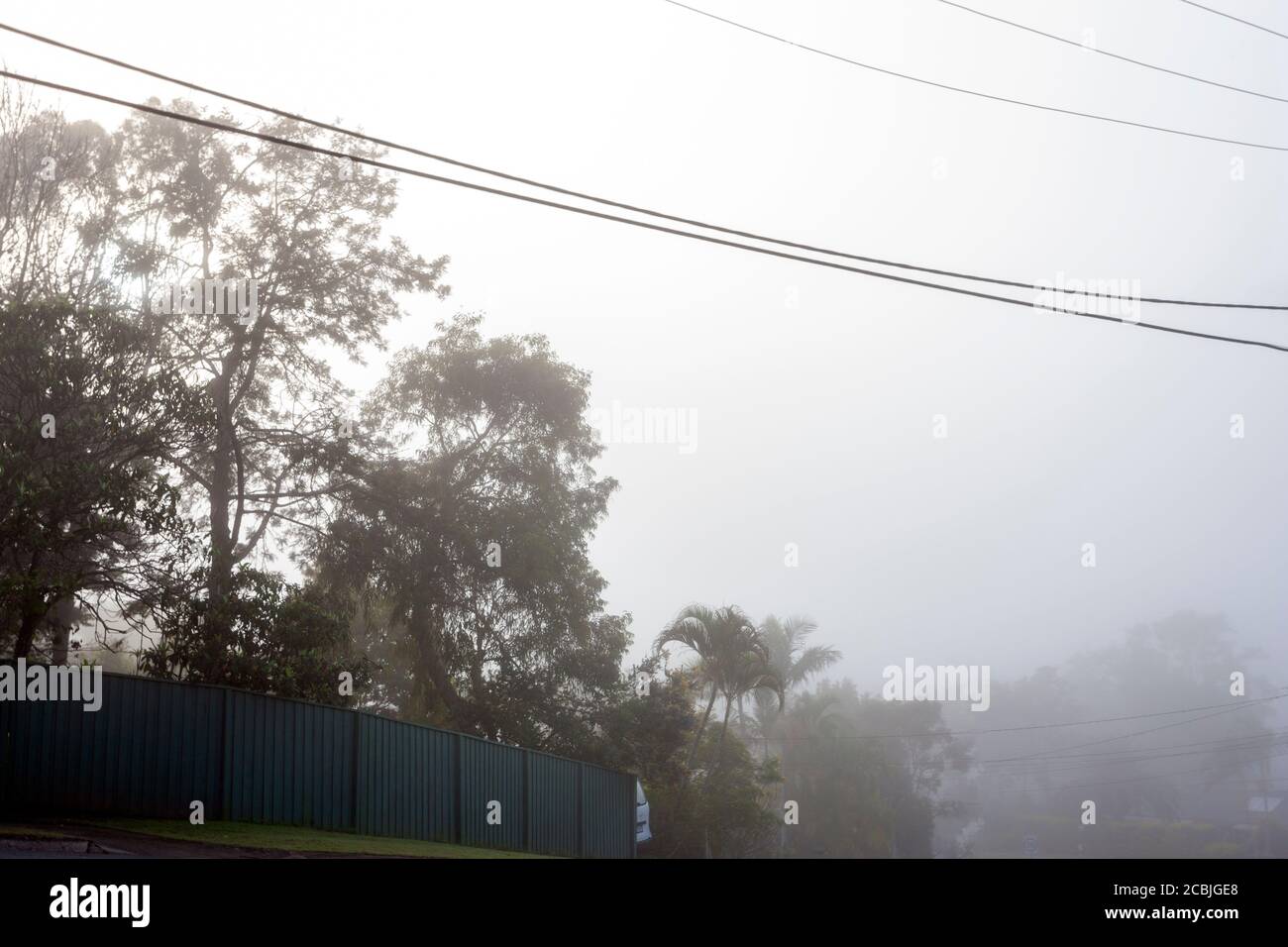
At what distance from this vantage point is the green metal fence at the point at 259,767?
1578cm

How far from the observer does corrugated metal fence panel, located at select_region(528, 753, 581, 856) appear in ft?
84.5

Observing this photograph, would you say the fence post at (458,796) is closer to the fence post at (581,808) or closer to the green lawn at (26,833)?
the fence post at (581,808)

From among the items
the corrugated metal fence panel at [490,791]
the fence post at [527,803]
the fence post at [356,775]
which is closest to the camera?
the fence post at [356,775]

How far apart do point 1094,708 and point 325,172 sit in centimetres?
15311

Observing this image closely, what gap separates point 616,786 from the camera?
30.4 m

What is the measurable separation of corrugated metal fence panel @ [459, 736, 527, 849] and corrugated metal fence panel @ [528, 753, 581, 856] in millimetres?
635

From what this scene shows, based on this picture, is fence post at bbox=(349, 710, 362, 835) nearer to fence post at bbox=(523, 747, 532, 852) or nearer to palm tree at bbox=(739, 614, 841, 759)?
fence post at bbox=(523, 747, 532, 852)

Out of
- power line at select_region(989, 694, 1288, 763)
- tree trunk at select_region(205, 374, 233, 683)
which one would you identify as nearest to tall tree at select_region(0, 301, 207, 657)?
tree trunk at select_region(205, 374, 233, 683)

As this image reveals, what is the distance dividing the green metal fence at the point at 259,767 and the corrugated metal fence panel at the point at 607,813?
9.17 feet

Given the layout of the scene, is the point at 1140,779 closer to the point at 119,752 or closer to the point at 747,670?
the point at 747,670

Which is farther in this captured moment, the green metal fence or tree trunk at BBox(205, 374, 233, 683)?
tree trunk at BBox(205, 374, 233, 683)

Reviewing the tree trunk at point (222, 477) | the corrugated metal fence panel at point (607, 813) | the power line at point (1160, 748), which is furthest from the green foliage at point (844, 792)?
the power line at point (1160, 748)
